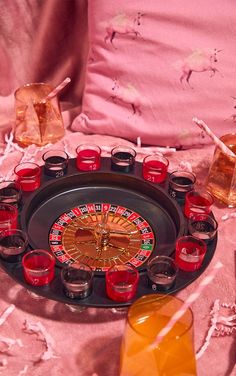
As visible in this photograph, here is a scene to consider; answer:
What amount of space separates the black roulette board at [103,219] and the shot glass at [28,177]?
0.05ft

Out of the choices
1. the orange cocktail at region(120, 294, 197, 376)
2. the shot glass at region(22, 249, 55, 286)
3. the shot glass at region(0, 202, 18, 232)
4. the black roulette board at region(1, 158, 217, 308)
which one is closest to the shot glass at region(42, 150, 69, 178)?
the black roulette board at region(1, 158, 217, 308)

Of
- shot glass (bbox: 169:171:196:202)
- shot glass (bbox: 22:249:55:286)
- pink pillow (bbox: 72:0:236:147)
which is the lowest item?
shot glass (bbox: 169:171:196:202)

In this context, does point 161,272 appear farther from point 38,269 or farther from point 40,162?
point 40,162

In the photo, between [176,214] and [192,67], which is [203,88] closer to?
[192,67]

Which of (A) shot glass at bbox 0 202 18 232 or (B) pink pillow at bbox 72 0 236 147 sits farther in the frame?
(B) pink pillow at bbox 72 0 236 147

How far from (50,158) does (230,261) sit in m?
0.38

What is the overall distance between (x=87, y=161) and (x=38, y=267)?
0.28 m

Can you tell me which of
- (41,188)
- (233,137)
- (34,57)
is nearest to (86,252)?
(41,188)

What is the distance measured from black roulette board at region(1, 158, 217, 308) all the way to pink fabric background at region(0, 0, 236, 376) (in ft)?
0.20

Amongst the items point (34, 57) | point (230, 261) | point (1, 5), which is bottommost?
point (230, 261)

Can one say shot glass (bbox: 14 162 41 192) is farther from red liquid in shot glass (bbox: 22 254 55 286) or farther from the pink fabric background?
red liquid in shot glass (bbox: 22 254 55 286)

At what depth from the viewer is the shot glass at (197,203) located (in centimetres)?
100

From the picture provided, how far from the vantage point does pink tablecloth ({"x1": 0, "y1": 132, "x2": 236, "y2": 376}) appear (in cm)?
80

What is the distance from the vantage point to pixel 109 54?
47.7 inches
